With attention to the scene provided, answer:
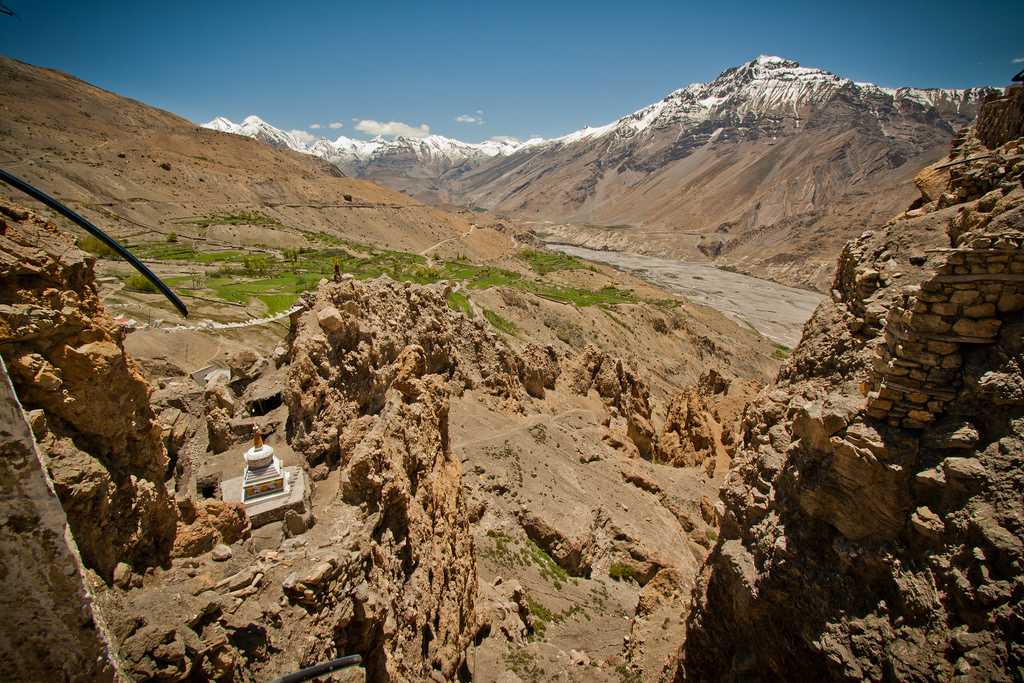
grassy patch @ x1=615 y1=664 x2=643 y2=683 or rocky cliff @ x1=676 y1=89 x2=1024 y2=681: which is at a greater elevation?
rocky cliff @ x1=676 y1=89 x2=1024 y2=681

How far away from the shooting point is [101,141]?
285 ft

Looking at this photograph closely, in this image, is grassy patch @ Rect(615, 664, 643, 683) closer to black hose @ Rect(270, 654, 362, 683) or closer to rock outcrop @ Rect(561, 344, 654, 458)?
black hose @ Rect(270, 654, 362, 683)

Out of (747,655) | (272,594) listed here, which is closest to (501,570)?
(747,655)

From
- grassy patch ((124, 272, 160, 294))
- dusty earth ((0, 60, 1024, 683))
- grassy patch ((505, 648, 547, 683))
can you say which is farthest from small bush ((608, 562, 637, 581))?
grassy patch ((124, 272, 160, 294))

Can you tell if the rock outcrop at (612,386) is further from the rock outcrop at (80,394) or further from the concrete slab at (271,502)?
the rock outcrop at (80,394)

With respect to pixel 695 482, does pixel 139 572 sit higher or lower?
higher

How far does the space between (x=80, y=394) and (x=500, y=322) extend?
34280 mm

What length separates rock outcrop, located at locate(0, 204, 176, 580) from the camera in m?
4.65

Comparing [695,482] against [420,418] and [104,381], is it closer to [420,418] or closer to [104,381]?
[420,418]

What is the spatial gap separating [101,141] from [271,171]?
1111 inches

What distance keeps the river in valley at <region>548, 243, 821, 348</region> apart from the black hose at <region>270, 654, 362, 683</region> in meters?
77.3

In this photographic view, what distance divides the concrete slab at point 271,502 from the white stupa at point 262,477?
12cm

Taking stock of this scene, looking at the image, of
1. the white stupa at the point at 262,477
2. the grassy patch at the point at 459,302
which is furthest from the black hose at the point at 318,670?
the grassy patch at the point at 459,302

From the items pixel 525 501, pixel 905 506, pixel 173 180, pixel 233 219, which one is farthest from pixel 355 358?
pixel 173 180
